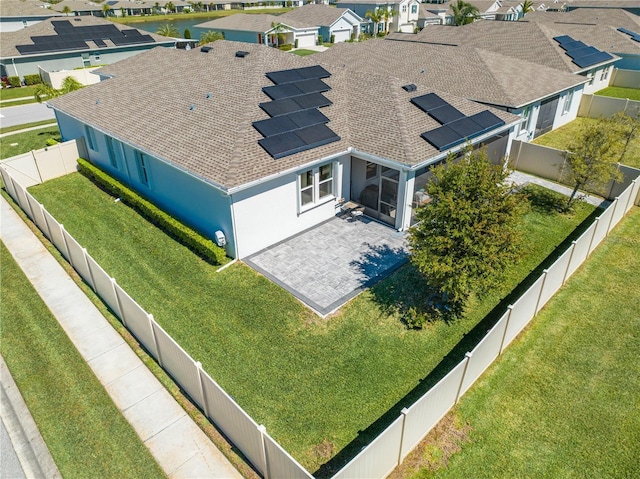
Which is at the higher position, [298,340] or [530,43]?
[530,43]

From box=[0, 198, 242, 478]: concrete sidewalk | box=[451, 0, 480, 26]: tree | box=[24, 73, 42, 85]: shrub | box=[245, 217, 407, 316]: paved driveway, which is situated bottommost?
box=[0, 198, 242, 478]: concrete sidewalk

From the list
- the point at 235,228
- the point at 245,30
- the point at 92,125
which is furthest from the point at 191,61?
the point at 245,30

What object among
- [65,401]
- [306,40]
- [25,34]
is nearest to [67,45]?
[25,34]

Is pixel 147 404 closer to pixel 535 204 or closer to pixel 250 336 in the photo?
pixel 250 336

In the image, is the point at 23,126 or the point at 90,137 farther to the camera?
the point at 23,126

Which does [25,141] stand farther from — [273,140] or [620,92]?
[620,92]

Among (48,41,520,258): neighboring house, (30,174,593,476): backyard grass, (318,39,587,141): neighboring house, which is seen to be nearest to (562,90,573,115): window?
(318,39,587,141): neighboring house

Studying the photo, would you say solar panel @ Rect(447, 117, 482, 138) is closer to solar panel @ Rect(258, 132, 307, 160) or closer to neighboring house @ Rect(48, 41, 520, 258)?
neighboring house @ Rect(48, 41, 520, 258)
